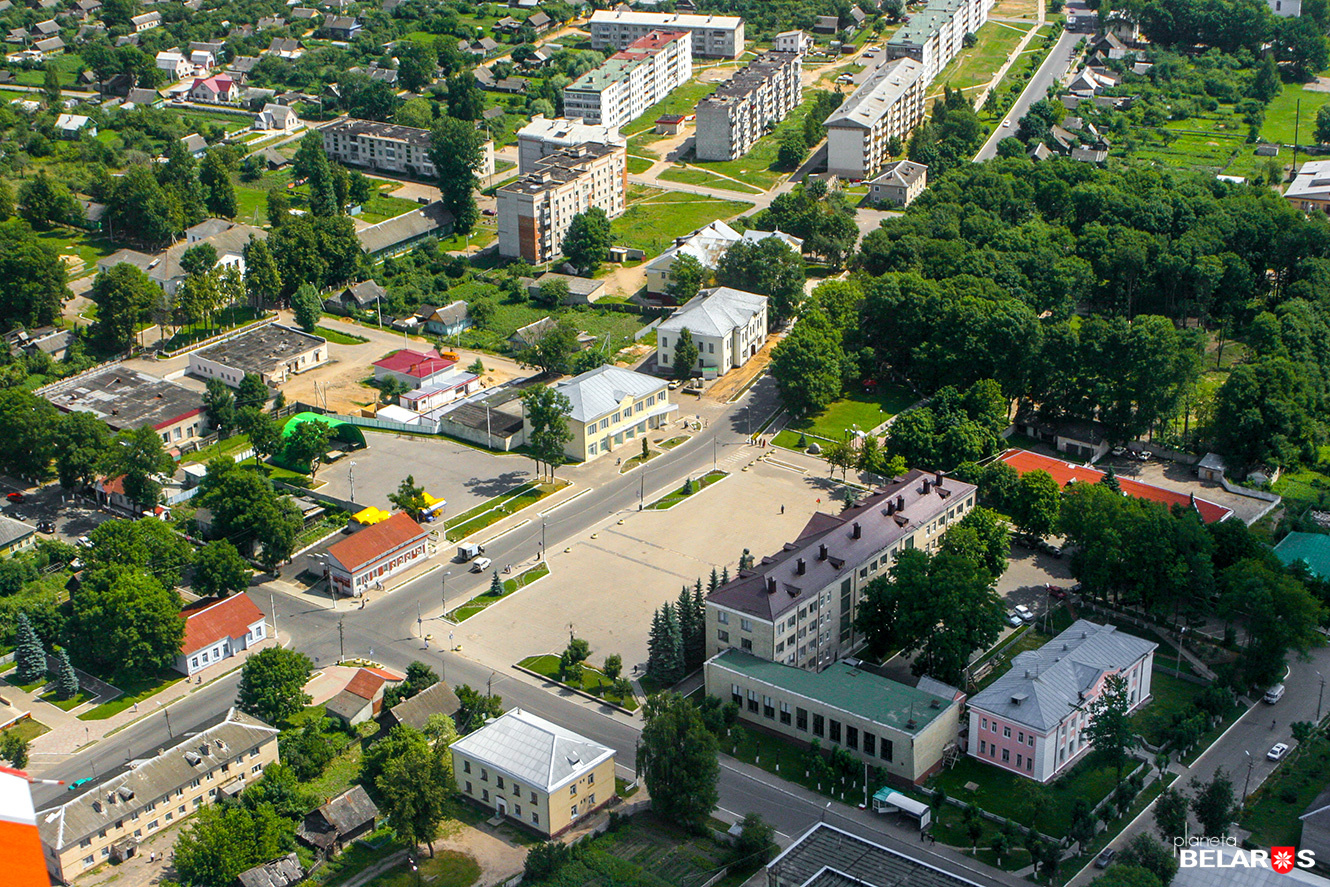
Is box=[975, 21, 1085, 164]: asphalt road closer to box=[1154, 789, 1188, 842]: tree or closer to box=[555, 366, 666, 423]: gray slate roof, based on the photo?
box=[555, 366, 666, 423]: gray slate roof

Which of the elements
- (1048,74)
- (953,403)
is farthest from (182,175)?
(1048,74)

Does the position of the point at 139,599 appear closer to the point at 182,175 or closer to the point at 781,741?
the point at 781,741

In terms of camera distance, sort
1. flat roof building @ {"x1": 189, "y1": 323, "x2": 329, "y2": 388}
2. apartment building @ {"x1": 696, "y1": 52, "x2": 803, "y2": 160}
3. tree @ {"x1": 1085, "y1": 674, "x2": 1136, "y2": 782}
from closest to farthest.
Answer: tree @ {"x1": 1085, "y1": 674, "x2": 1136, "y2": 782}
flat roof building @ {"x1": 189, "y1": 323, "x2": 329, "y2": 388}
apartment building @ {"x1": 696, "y1": 52, "x2": 803, "y2": 160}

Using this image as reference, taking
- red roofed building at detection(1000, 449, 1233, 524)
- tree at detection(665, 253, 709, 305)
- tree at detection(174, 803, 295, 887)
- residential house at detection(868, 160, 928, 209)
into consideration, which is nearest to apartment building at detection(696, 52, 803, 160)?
residential house at detection(868, 160, 928, 209)

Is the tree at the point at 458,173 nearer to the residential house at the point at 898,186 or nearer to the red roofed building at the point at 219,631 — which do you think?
the residential house at the point at 898,186

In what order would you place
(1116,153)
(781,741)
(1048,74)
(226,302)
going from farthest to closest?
(1048,74), (1116,153), (226,302), (781,741)

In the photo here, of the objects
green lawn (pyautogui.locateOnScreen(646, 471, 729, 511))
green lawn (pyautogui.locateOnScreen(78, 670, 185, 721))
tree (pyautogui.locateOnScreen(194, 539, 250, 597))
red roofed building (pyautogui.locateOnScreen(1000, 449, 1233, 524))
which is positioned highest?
tree (pyautogui.locateOnScreen(194, 539, 250, 597))
